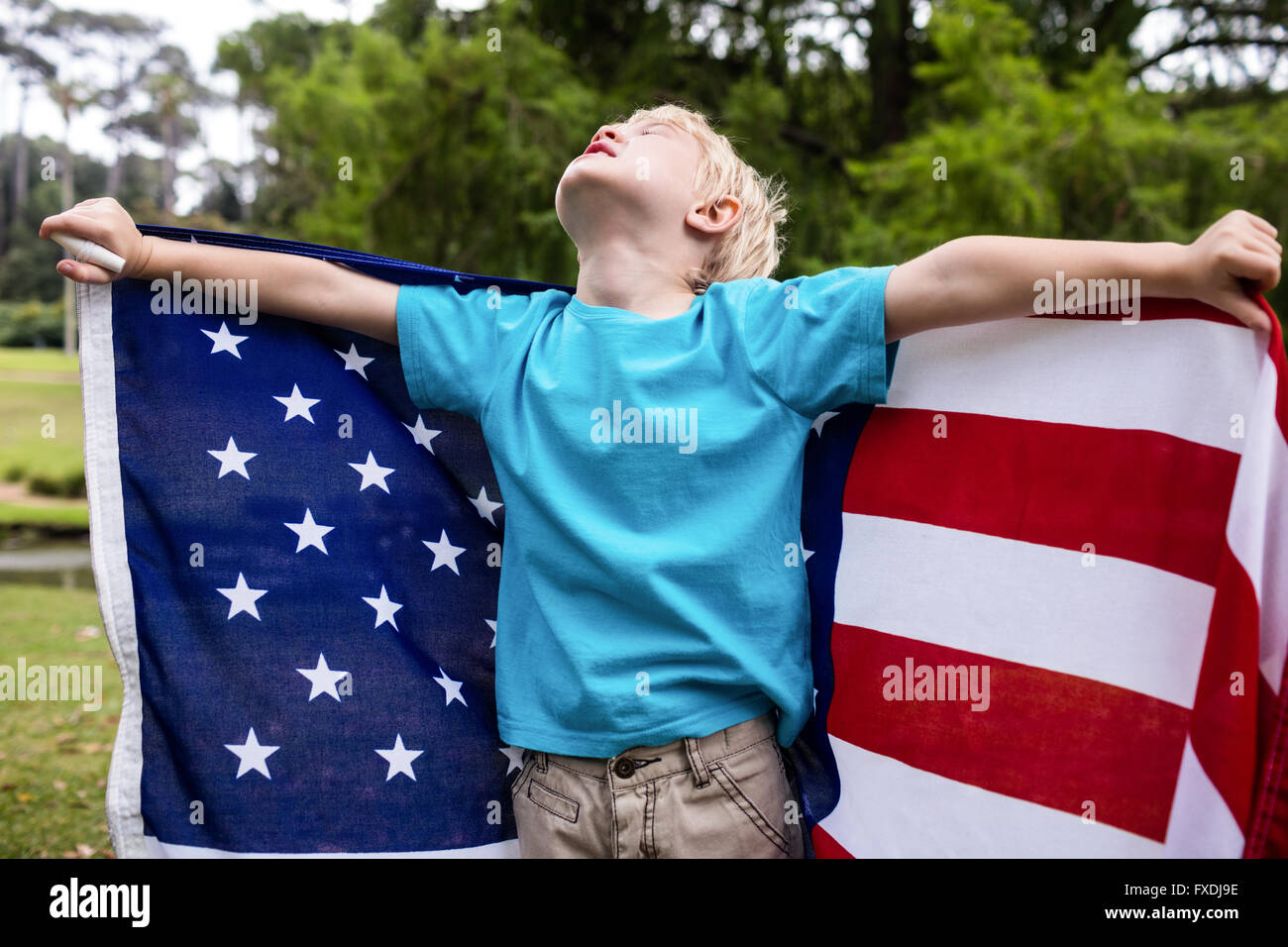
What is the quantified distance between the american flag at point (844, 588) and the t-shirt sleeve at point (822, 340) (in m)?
0.24

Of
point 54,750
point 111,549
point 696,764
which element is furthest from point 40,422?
point 696,764

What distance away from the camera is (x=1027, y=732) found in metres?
2.00

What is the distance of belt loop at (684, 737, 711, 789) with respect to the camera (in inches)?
75.9

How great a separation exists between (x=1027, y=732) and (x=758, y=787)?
→ 0.58 m

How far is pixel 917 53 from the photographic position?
852cm

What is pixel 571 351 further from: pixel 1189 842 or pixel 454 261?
pixel 454 261

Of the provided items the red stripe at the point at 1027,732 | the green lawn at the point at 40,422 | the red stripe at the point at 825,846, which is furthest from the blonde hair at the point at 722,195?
the green lawn at the point at 40,422

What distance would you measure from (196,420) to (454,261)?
5753 mm

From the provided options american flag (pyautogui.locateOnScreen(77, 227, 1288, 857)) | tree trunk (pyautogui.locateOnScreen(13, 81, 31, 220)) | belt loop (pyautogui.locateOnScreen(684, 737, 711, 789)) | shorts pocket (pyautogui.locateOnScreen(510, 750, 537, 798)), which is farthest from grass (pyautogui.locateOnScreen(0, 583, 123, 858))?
tree trunk (pyautogui.locateOnScreen(13, 81, 31, 220))

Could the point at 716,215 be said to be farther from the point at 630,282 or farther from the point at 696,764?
the point at 696,764

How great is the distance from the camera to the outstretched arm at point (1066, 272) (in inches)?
66.9

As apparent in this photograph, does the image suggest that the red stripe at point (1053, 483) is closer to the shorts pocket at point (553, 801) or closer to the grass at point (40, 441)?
the shorts pocket at point (553, 801)

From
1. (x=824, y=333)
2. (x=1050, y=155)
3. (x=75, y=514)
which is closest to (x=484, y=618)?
(x=824, y=333)

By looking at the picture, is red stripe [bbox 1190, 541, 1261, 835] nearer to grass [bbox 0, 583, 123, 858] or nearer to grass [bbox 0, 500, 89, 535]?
grass [bbox 0, 583, 123, 858]
